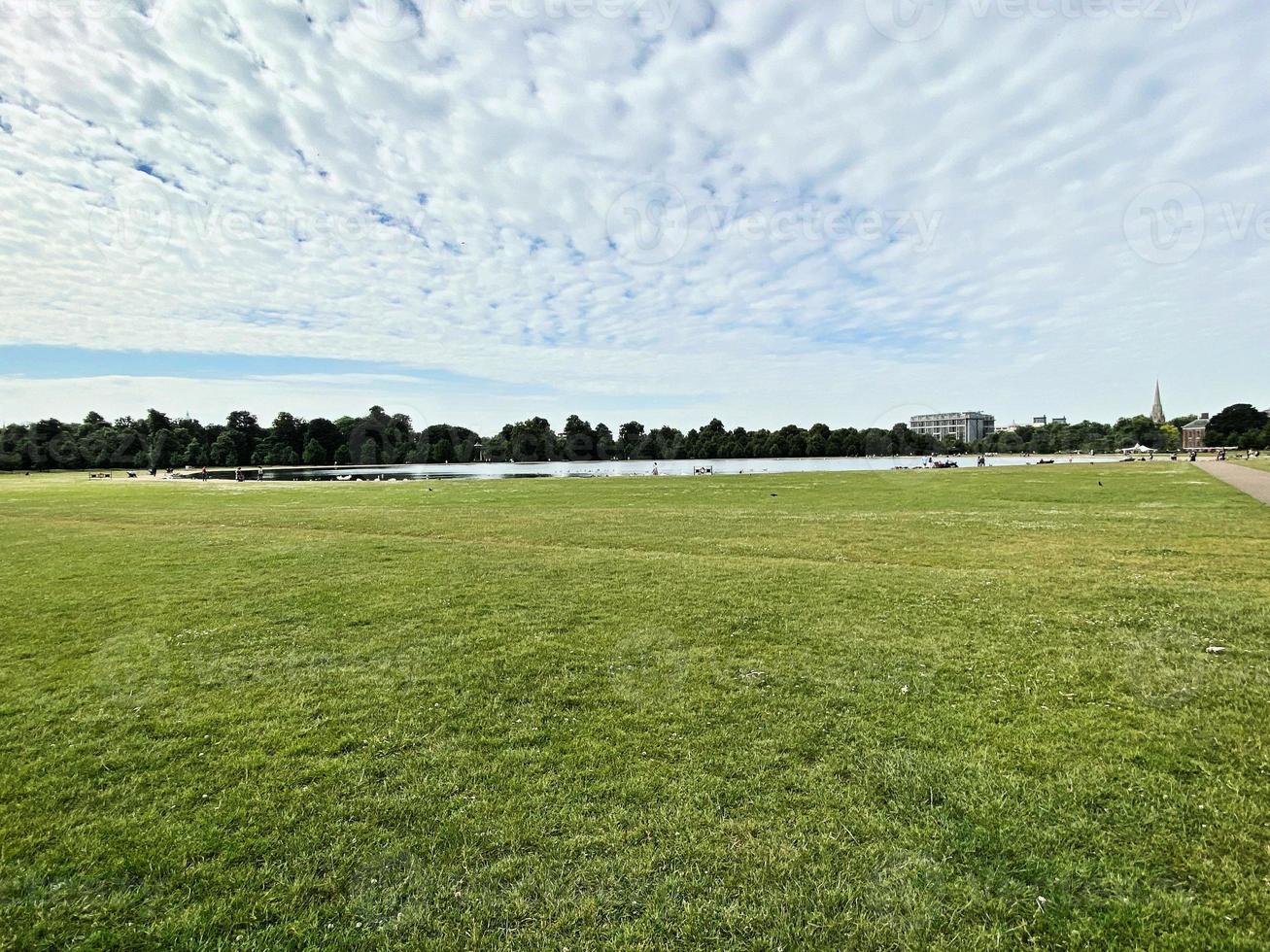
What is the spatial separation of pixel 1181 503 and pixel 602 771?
30222 mm

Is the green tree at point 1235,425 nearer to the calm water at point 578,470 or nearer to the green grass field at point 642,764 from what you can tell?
the calm water at point 578,470

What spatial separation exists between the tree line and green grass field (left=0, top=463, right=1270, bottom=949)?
385 ft

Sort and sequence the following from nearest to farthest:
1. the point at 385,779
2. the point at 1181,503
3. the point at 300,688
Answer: the point at 385,779 < the point at 300,688 < the point at 1181,503

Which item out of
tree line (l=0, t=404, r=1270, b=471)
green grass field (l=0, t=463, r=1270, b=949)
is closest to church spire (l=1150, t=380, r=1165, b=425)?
tree line (l=0, t=404, r=1270, b=471)

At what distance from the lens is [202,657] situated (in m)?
7.73

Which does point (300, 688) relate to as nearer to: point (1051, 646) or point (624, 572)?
point (624, 572)

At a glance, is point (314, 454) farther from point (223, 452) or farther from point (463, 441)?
point (463, 441)

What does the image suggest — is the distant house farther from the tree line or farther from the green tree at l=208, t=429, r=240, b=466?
the green tree at l=208, t=429, r=240, b=466

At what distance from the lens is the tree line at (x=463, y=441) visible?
116562mm

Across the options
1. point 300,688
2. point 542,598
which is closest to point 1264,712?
point 542,598

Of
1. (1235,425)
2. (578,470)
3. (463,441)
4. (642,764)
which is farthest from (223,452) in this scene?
(1235,425)

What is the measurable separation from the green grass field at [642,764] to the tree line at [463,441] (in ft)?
385

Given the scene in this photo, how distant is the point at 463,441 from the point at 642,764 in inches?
7406

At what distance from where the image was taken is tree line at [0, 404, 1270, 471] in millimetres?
116562
